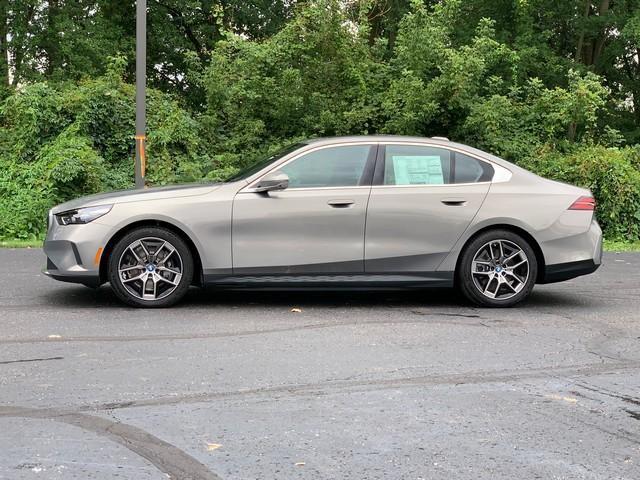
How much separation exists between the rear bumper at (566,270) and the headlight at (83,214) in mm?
4023

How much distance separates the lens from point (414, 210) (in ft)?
25.5

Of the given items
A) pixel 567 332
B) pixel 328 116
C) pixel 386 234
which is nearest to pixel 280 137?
pixel 328 116

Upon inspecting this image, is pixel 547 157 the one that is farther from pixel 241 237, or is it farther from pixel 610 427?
pixel 610 427

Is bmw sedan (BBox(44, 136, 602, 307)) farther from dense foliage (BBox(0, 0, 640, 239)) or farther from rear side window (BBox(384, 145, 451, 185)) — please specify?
dense foliage (BBox(0, 0, 640, 239))

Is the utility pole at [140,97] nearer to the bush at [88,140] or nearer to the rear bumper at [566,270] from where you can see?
the bush at [88,140]

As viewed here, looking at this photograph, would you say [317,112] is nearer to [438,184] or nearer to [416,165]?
[416,165]

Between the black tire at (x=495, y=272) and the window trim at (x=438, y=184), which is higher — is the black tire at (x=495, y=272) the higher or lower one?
the lower one

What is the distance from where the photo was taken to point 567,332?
6.97 m

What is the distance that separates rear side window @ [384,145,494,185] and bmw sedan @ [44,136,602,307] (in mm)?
10

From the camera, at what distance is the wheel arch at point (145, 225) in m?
7.58

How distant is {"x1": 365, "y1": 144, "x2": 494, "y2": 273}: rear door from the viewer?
25.4 ft

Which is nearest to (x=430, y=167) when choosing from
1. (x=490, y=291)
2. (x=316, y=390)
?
(x=490, y=291)

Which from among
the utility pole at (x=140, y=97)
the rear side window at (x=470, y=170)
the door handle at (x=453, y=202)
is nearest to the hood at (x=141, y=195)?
the door handle at (x=453, y=202)

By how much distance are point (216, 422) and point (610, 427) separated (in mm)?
2063
